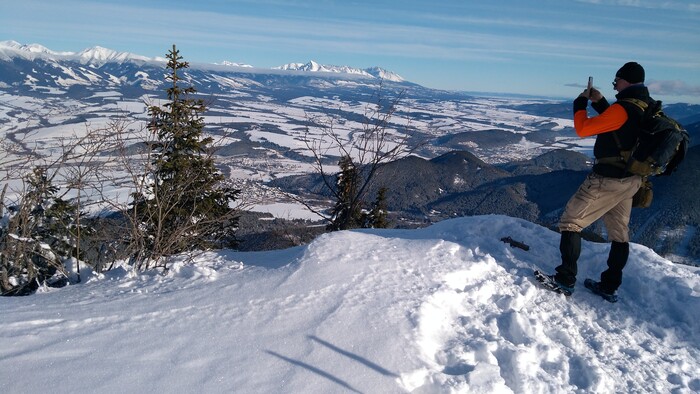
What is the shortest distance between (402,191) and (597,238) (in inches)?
2056

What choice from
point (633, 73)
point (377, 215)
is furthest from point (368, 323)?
point (377, 215)

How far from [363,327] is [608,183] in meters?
3.09

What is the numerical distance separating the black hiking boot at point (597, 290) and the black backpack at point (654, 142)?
1.32 metres

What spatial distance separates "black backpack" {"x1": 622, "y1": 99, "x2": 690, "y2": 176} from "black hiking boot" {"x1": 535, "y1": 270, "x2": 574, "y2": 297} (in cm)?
138

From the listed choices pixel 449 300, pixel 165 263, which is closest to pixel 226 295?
pixel 165 263

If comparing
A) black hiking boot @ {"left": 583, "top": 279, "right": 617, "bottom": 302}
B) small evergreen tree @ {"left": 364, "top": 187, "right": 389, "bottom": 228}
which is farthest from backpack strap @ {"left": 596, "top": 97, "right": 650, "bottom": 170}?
small evergreen tree @ {"left": 364, "top": 187, "right": 389, "bottom": 228}

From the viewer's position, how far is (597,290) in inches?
185

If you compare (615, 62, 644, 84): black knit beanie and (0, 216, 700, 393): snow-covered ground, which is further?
(615, 62, 644, 84): black knit beanie

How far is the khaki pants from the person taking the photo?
4.52 metres

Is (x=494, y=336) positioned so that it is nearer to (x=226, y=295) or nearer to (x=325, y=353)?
(x=325, y=353)

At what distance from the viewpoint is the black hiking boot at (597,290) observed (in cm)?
458

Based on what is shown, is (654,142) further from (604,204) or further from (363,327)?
(363,327)

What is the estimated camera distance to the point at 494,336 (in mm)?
3676

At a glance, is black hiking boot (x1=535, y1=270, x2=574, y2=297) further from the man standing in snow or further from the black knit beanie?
the black knit beanie
